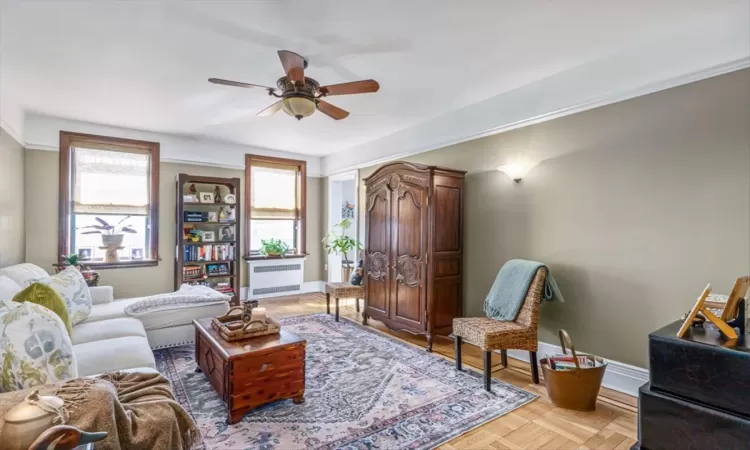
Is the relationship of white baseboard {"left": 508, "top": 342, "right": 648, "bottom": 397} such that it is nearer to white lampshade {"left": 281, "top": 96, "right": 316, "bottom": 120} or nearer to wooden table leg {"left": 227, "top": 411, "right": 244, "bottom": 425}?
wooden table leg {"left": 227, "top": 411, "right": 244, "bottom": 425}

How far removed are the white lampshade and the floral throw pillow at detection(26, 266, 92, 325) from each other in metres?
2.41

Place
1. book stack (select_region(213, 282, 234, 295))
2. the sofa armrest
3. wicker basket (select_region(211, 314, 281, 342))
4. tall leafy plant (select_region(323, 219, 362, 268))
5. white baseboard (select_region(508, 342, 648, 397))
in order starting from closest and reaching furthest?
wicker basket (select_region(211, 314, 281, 342)), white baseboard (select_region(508, 342, 648, 397)), the sofa armrest, book stack (select_region(213, 282, 234, 295)), tall leafy plant (select_region(323, 219, 362, 268))

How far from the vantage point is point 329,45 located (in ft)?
8.79

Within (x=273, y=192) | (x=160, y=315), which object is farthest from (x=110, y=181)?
(x=160, y=315)

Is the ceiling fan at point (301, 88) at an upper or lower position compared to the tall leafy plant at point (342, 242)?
upper

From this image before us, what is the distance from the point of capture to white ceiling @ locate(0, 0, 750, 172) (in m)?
2.26

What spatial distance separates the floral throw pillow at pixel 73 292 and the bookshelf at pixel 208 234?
6.48 feet

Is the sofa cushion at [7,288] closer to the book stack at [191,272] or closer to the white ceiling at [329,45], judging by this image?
the white ceiling at [329,45]

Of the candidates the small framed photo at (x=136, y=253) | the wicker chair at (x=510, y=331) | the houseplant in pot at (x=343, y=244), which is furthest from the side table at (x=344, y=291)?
the small framed photo at (x=136, y=253)

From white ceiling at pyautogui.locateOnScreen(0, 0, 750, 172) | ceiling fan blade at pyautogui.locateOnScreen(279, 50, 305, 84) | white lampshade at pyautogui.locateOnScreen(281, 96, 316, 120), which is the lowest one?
white lampshade at pyautogui.locateOnScreen(281, 96, 316, 120)

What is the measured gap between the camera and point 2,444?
1004 millimetres

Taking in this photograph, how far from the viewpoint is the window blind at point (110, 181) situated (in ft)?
16.0

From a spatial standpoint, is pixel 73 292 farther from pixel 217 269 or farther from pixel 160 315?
pixel 217 269

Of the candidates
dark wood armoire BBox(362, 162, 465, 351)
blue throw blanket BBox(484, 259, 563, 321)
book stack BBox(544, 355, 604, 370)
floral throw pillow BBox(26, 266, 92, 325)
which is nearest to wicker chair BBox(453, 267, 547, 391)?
blue throw blanket BBox(484, 259, 563, 321)
